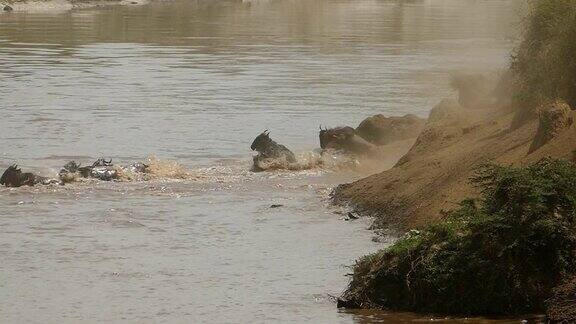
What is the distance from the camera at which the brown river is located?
44.1 feet

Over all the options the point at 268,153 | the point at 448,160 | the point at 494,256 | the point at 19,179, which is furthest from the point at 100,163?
the point at 494,256

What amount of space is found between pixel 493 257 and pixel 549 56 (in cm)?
733

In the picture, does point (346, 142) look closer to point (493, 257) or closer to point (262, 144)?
point (262, 144)

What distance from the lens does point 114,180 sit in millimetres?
21047

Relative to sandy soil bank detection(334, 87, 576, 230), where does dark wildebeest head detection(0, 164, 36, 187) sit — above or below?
below

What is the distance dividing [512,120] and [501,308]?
26.4 ft

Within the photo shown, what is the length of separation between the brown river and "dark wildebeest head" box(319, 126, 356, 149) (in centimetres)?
50

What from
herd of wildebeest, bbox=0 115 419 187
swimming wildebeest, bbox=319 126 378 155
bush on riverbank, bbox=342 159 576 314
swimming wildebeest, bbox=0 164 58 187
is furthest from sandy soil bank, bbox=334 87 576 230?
swimming wildebeest, bbox=0 164 58 187

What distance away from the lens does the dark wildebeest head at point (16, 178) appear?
20422mm

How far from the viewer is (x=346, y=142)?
23766 mm

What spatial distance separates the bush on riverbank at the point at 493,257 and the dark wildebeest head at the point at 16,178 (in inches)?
365

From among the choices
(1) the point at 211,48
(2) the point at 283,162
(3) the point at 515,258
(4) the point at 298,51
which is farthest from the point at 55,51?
(3) the point at 515,258

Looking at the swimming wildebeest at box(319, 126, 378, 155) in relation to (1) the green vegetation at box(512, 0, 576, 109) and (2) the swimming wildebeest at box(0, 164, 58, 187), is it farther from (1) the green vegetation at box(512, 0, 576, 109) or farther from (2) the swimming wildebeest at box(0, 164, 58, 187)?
(2) the swimming wildebeest at box(0, 164, 58, 187)

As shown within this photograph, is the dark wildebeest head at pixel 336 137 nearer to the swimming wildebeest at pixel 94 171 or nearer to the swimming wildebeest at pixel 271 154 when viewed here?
the swimming wildebeest at pixel 271 154
